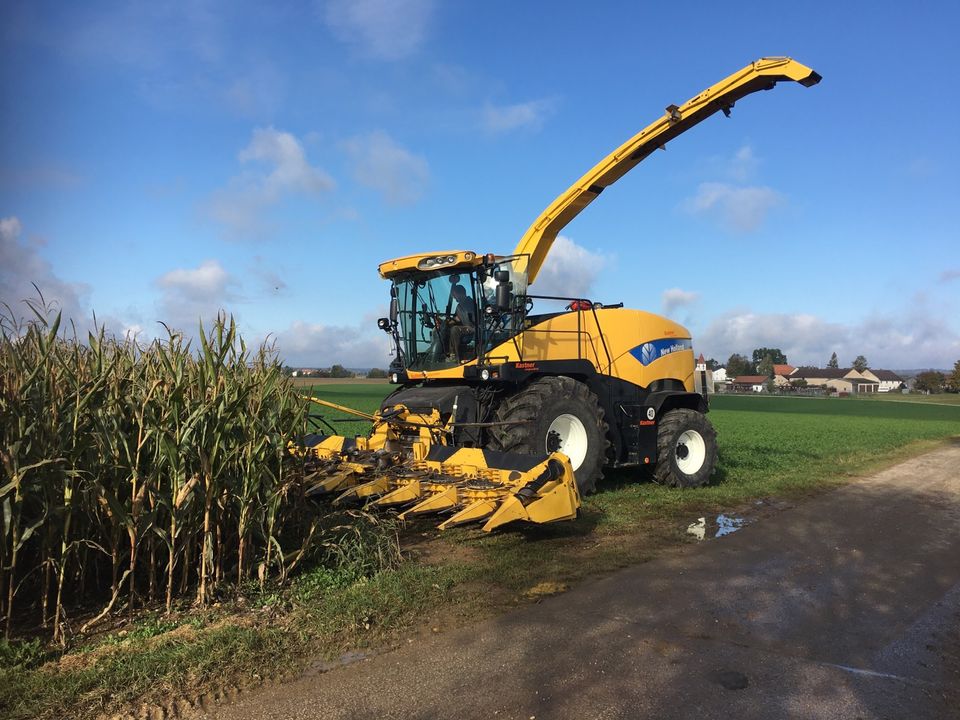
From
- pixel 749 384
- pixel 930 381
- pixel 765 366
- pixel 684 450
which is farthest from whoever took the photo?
pixel 765 366

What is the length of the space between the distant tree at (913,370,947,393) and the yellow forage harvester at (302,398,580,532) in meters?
128

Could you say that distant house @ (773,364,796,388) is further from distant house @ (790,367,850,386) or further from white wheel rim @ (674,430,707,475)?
white wheel rim @ (674,430,707,475)

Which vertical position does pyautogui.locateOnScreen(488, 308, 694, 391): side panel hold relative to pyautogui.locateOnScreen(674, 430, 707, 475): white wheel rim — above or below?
above

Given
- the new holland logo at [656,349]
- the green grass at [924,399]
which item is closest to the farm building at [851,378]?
the green grass at [924,399]

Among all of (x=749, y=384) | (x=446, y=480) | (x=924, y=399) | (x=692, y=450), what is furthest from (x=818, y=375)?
(x=446, y=480)

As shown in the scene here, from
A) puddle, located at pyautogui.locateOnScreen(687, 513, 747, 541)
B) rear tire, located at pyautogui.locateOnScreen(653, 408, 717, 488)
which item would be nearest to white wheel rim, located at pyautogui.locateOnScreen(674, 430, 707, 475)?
rear tire, located at pyautogui.locateOnScreen(653, 408, 717, 488)

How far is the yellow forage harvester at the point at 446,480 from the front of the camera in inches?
240

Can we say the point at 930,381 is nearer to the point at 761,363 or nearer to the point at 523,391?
the point at 761,363

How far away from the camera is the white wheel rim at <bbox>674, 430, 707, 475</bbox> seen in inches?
424

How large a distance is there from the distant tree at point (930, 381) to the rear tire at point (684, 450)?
123 metres

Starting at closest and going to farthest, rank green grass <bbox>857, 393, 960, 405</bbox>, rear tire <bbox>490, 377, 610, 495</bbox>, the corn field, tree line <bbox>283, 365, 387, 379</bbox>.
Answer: the corn field < tree line <bbox>283, 365, 387, 379</bbox> < rear tire <bbox>490, 377, 610, 495</bbox> < green grass <bbox>857, 393, 960, 405</bbox>

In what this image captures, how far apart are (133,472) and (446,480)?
318 centimetres

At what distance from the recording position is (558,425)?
866 cm

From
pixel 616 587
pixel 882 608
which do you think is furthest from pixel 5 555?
pixel 882 608
